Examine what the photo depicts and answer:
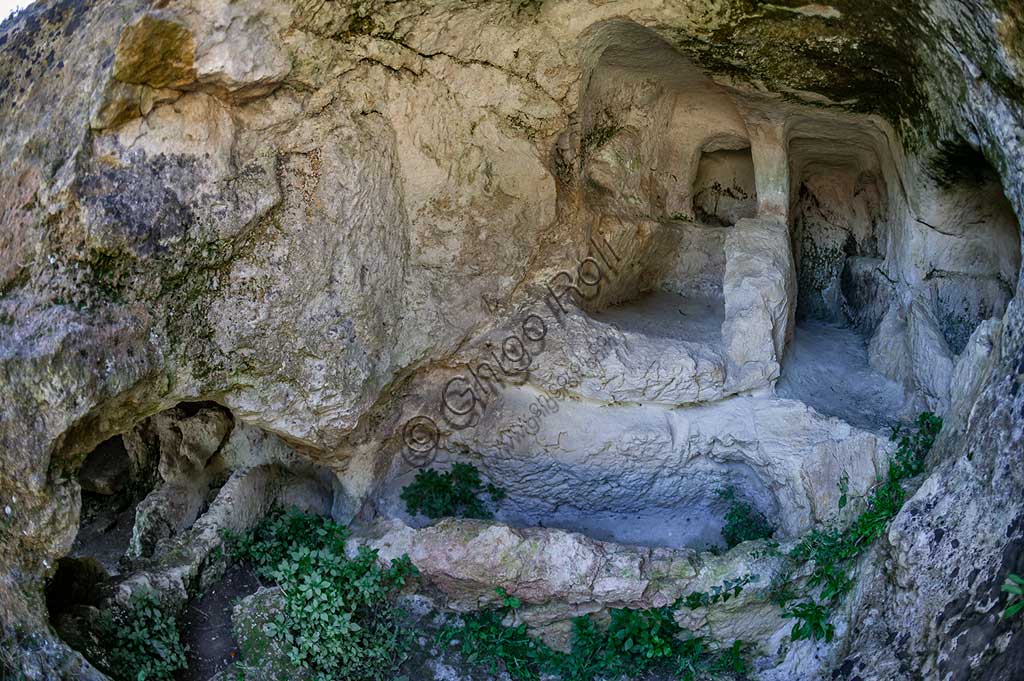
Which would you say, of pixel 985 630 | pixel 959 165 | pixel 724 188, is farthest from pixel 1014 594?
pixel 724 188

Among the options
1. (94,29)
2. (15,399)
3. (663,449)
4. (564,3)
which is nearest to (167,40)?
(94,29)

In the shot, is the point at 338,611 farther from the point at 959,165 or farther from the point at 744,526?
the point at 959,165

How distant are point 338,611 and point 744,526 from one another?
2.18 m

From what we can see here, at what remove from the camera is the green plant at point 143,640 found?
3969 mm

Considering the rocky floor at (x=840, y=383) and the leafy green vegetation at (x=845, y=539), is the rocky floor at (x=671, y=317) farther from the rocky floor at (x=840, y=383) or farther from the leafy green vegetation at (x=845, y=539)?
the leafy green vegetation at (x=845, y=539)

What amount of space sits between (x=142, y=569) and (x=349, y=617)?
3.55ft

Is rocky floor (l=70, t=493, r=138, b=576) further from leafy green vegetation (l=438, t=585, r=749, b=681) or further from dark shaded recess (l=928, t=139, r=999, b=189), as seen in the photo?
dark shaded recess (l=928, t=139, r=999, b=189)

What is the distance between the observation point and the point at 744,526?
15.9 ft

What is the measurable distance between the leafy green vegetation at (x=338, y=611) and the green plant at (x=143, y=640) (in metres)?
0.45

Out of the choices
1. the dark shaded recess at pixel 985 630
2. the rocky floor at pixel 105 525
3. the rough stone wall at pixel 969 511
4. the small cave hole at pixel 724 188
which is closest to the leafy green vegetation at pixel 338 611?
the rocky floor at pixel 105 525

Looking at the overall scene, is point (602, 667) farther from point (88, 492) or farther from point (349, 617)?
point (88, 492)

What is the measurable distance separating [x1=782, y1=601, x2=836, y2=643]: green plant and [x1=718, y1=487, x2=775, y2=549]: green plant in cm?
61

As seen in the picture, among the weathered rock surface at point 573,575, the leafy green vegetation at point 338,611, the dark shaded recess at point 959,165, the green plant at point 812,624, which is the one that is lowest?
the green plant at point 812,624

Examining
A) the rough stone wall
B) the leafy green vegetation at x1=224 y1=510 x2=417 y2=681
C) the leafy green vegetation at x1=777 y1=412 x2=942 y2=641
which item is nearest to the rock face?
the rough stone wall
